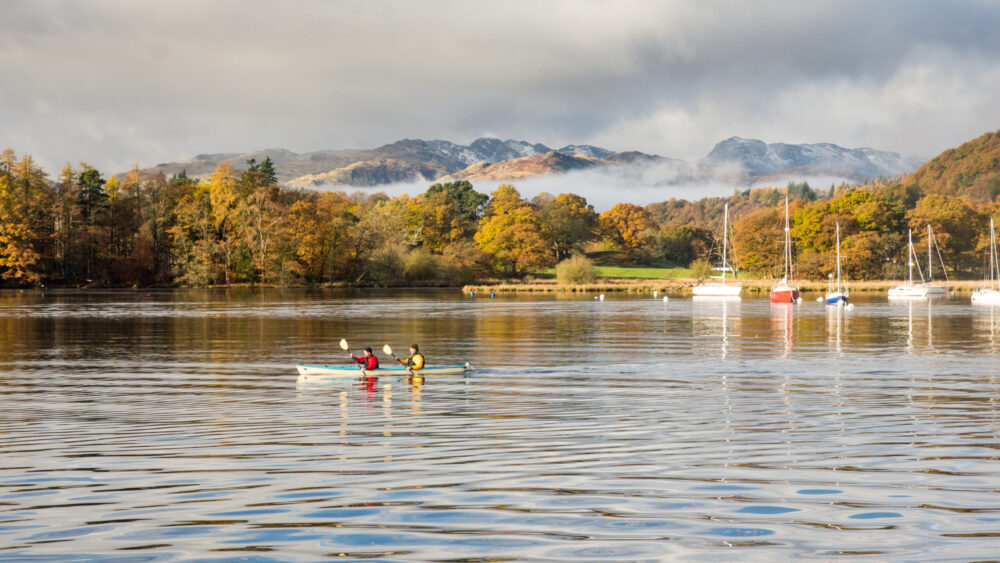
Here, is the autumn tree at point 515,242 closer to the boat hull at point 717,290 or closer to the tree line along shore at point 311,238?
the tree line along shore at point 311,238

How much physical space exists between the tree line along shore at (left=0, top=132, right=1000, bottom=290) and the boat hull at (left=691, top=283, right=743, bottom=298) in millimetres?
24295

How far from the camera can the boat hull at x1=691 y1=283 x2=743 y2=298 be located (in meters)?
90.8

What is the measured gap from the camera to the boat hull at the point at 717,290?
90.8 meters

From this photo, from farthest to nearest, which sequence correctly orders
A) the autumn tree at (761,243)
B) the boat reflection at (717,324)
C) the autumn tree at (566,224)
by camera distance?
the autumn tree at (566,224)
the autumn tree at (761,243)
the boat reflection at (717,324)

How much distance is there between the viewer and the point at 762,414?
17.7 meters

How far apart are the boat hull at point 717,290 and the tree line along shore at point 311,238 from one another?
79.7 feet

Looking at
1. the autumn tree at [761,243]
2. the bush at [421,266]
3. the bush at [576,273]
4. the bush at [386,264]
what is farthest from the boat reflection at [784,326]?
the bush at [386,264]

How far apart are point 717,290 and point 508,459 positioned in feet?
269

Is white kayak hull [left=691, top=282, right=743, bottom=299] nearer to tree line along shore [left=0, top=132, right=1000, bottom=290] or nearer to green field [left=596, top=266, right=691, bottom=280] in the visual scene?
tree line along shore [left=0, top=132, right=1000, bottom=290]

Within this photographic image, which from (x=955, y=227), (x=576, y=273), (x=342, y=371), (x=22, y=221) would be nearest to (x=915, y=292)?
(x=576, y=273)

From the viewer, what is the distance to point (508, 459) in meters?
12.6

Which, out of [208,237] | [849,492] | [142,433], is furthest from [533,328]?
[208,237]

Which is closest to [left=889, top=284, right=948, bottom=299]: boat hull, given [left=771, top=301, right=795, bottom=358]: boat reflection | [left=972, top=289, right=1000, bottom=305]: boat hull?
[left=972, top=289, right=1000, bottom=305]: boat hull

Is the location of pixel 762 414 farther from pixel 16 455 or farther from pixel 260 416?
pixel 16 455
